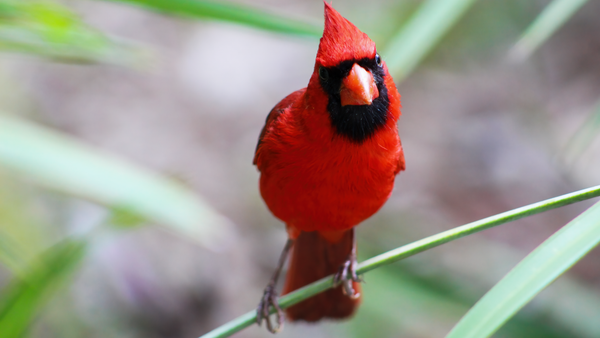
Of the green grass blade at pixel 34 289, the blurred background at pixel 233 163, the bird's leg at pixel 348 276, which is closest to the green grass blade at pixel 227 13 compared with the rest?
the blurred background at pixel 233 163

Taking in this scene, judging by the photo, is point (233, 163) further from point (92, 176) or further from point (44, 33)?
point (44, 33)

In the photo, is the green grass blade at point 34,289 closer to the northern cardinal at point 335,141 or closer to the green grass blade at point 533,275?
the northern cardinal at point 335,141

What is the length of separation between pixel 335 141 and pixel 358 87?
0.17 metres

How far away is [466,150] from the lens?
352 cm

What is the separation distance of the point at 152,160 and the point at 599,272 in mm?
2498

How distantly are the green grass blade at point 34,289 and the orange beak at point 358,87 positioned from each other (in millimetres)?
717

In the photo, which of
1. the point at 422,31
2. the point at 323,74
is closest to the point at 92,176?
the point at 323,74

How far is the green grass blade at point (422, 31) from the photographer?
114 centimetres

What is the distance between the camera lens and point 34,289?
1.18 m

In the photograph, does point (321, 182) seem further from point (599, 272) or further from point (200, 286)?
point (599, 272)

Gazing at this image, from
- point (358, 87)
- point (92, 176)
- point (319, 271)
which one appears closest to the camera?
point (358, 87)

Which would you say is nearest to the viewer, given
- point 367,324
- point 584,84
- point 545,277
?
point 545,277

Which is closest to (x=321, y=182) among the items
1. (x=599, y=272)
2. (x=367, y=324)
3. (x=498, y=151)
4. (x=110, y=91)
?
(x=367, y=324)

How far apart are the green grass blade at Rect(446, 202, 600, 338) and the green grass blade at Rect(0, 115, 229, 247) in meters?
0.94
